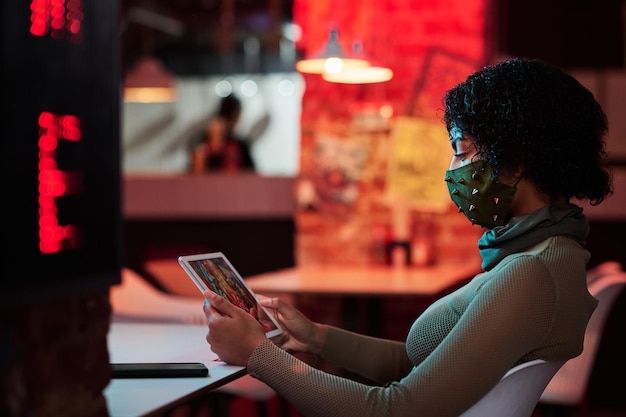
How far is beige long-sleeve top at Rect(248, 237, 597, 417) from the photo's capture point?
1544 mm

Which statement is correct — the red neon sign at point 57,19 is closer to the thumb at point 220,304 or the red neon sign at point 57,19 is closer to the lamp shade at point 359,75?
the thumb at point 220,304

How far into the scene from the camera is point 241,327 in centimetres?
164

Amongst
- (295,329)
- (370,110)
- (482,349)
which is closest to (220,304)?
(295,329)

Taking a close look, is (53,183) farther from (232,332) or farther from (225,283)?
(225,283)

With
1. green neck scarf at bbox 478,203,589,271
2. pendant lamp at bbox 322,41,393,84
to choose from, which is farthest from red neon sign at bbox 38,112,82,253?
pendant lamp at bbox 322,41,393,84

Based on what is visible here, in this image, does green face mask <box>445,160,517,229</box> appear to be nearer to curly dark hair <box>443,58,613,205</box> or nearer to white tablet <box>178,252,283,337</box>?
curly dark hair <box>443,58,613,205</box>

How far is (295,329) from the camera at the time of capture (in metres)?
1.98

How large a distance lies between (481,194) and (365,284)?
199 centimetres

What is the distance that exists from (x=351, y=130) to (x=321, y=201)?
0.40 metres

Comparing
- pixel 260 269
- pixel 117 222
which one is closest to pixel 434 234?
pixel 260 269

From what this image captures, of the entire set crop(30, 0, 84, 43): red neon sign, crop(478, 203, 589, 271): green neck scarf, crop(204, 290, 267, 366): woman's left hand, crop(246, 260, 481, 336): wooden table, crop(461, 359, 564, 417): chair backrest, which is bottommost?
crop(246, 260, 481, 336): wooden table

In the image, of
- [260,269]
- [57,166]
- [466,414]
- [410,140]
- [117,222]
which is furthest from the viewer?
[260,269]

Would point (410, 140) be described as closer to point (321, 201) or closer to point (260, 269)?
point (321, 201)

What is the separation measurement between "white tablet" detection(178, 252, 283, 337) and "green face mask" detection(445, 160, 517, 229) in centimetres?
46
